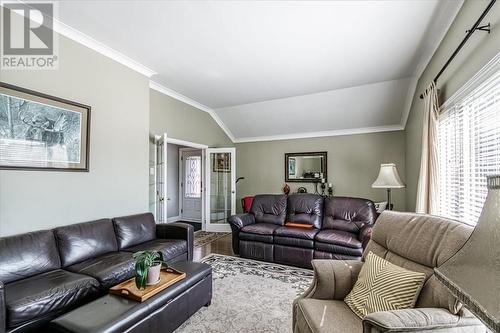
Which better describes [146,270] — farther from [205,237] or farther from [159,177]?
[205,237]

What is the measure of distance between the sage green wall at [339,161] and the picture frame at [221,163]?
85 cm

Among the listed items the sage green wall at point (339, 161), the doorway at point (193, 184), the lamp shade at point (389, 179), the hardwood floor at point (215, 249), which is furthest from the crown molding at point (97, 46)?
the lamp shade at point (389, 179)

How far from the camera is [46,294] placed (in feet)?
5.66

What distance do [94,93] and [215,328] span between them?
9.87 ft

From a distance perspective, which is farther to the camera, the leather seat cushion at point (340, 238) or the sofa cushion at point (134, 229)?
the leather seat cushion at point (340, 238)

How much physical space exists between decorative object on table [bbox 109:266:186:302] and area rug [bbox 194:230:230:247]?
259 centimetres

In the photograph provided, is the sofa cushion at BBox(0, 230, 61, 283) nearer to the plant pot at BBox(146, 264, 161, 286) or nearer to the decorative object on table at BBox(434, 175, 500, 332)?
the plant pot at BBox(146, 264, 161, 286)

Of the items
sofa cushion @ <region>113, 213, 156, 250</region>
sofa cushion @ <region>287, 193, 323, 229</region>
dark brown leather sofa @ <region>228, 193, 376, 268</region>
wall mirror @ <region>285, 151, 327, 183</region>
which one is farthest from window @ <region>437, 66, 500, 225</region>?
sofa cushion @ <region>113, 213, 156, 250</region>

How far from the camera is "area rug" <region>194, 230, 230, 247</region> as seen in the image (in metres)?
4.73

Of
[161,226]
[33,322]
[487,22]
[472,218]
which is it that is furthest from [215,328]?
[487,22]

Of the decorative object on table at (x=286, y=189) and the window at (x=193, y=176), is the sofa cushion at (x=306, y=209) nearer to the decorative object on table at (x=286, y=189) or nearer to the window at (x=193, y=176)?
the decorative object on table at (x=286, y=189)

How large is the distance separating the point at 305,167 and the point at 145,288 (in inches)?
181

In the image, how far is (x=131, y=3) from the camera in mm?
2217

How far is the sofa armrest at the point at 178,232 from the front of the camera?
10.5 ft
